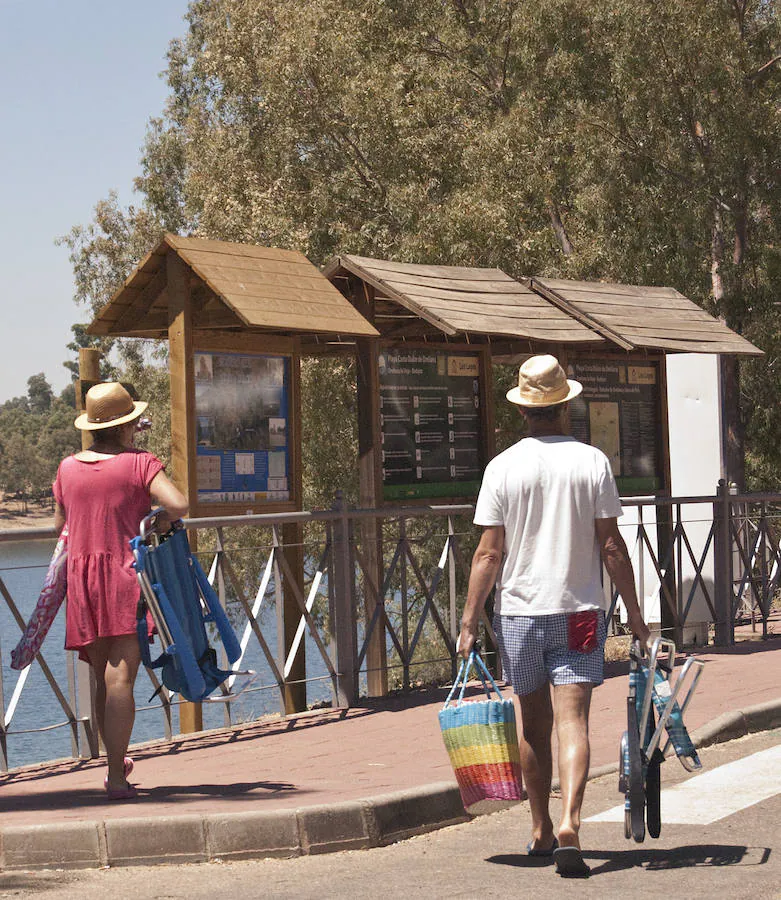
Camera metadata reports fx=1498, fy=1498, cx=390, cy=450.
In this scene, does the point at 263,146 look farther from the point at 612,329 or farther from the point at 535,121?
the point at 612,329

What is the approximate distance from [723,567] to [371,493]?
3.85 metres

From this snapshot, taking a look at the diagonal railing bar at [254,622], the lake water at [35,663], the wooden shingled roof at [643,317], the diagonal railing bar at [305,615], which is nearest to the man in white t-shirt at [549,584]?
the lake water at [35,663]

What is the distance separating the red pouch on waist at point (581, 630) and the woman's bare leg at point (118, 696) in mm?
2223

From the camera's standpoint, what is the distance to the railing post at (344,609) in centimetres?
980

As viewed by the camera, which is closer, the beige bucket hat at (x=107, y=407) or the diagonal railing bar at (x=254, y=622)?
the beige bucket hat at (x=107, y=407)

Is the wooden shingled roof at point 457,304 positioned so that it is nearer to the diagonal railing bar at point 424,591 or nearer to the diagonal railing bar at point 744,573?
the diagonal railing bar at point 424,591

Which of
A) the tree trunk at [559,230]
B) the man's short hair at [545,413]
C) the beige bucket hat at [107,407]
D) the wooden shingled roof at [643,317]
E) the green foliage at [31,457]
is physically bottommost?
the green foliage at [31,457]

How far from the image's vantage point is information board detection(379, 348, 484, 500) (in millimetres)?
11148

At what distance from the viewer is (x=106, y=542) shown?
6695mm

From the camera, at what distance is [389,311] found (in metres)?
11.6

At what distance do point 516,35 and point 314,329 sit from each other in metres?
19.9

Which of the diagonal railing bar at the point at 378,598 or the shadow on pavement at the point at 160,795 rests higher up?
the diagonal railing bar at the point at 378,598

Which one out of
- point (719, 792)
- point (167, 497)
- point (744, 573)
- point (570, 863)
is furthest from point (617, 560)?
point (744, 573)

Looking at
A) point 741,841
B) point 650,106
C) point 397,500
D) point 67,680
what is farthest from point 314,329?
point 650,106
